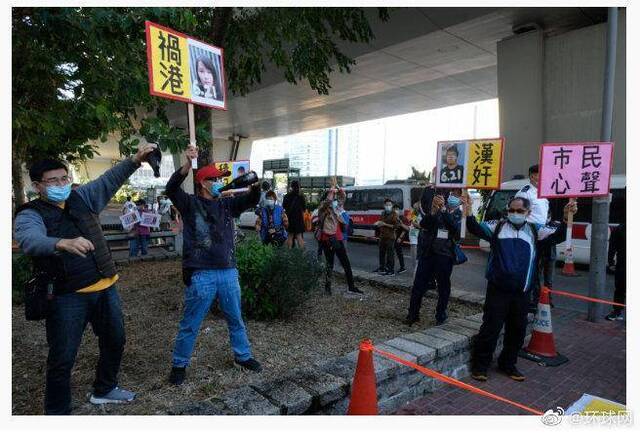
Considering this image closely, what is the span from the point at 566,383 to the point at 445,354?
117cm

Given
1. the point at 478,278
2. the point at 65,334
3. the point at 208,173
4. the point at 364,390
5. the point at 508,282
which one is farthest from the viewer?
the point at 478,278

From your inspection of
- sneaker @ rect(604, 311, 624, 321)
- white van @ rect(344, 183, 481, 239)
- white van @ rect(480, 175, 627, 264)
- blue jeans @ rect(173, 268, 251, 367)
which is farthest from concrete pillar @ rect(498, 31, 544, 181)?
blue jeans @ rect(173, 268, 251, 367)

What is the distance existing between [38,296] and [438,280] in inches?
152

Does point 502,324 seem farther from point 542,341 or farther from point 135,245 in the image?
point 135,245

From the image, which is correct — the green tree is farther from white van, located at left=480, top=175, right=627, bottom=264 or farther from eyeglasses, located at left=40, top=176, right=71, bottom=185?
white van, located at left=480, top=175, right=627, bottom=264

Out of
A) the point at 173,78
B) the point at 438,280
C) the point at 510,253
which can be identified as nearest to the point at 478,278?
the point at 438,280

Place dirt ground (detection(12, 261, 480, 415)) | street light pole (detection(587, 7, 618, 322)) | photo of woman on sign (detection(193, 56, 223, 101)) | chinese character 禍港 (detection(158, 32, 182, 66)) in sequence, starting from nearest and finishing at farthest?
dirt ground (detection(12, 261, 480, 415)) < chinese character 禍港 (detection(158, 32, 182, 66)) < photo of woman on sign (detection(193, 56, 223, 101)) < street light pole (detection(587, 7, 618, 322))

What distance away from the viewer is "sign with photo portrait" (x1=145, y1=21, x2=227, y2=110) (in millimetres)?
3357

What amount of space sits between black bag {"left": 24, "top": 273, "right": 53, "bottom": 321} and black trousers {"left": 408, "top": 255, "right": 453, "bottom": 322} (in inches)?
142

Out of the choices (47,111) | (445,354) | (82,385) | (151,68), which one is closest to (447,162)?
(445,354)

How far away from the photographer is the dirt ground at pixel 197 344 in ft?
10.0

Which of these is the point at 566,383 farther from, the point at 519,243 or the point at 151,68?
the point at 151,68

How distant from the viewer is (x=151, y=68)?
3318 millimetres

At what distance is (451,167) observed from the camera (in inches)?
178
